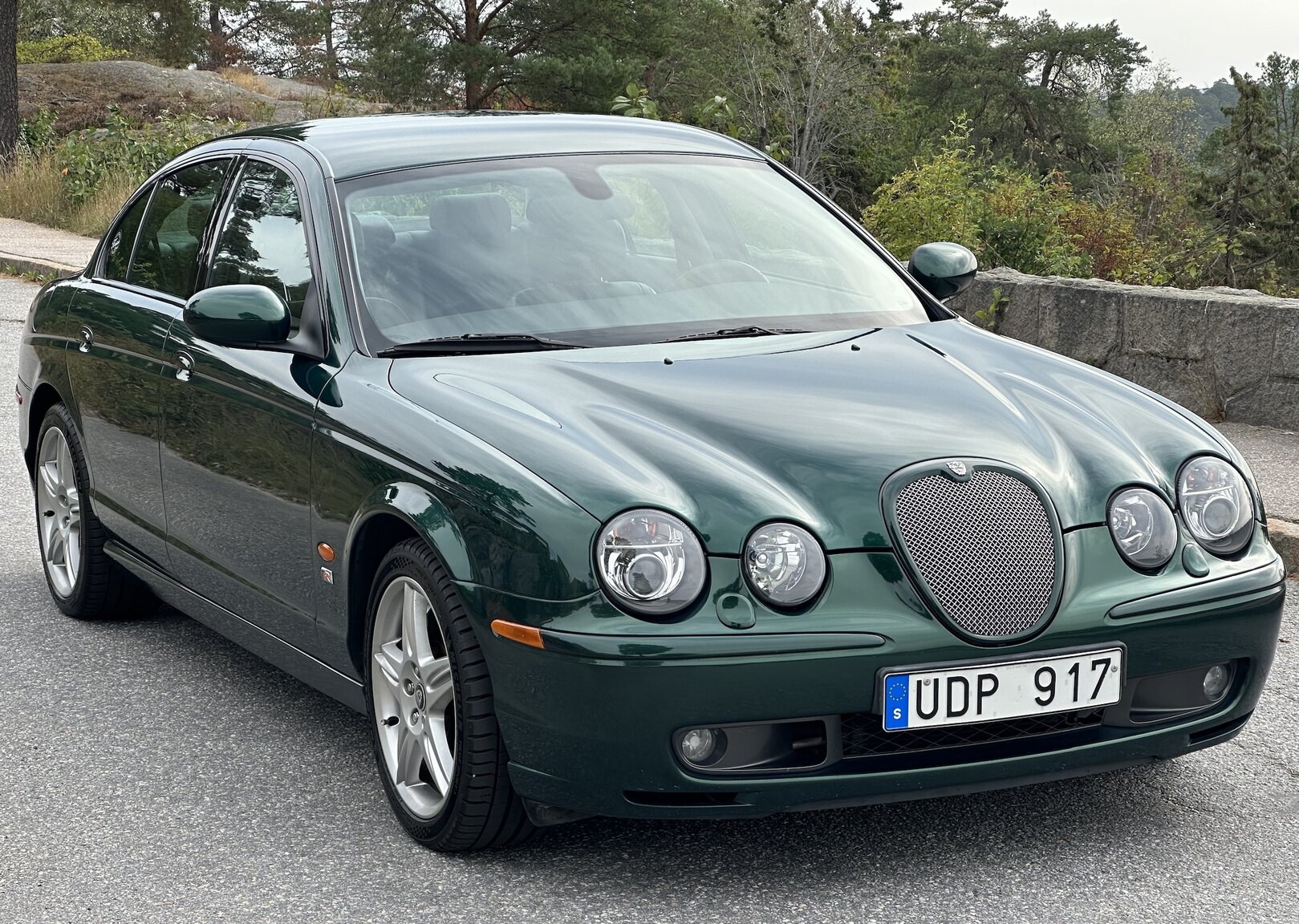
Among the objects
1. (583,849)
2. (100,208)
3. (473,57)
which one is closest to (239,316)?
(583,849)

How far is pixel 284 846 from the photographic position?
3.60 meters

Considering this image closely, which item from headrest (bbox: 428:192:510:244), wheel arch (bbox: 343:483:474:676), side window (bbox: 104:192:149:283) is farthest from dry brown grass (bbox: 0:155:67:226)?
wheel arch (bbox: 343:483:474:676)

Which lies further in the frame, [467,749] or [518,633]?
[467,749]

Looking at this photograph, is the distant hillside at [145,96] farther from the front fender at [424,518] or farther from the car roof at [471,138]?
the front fender at [424,518]

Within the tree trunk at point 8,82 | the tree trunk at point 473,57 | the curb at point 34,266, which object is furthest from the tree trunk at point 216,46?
the curb at point 34,266

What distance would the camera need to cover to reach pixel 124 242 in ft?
18.3

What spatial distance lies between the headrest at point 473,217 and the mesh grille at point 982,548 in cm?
152

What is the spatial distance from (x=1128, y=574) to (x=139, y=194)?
12.5 feet

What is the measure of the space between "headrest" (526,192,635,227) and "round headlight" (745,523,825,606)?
1534 millimetres

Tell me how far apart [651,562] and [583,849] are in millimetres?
811

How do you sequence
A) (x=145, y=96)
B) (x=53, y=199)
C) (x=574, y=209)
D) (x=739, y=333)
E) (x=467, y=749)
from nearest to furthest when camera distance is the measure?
(x=467, y=749) < (x=739, y=333) < (x=574, y=209) < (x=53, y=199) < (x=145, y=96)

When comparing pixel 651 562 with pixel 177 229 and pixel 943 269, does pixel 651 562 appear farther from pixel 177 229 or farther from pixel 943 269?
pixel 177 229

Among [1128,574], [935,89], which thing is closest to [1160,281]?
[1128,574]

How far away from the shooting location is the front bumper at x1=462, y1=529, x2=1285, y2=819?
3021 mm
